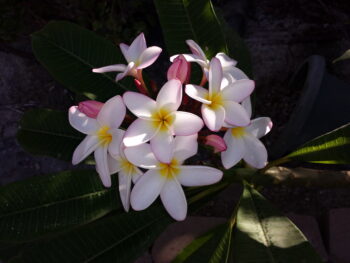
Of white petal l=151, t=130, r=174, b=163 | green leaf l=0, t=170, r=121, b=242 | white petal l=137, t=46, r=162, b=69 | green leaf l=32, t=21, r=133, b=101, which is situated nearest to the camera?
white petal l=151, t=130, r=174, b=163

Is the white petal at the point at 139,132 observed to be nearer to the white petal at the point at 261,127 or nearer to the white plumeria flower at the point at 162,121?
the white plumeria flower at the point at 162,121

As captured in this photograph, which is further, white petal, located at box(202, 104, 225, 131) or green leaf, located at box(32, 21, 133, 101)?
green leaf, located at box(32, 21, 133, 101)

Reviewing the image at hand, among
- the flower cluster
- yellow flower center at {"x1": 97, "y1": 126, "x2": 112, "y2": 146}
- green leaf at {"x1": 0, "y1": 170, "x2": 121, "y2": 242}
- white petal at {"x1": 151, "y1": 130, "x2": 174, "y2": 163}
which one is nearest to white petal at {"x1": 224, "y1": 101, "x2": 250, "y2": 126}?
the flower cluster

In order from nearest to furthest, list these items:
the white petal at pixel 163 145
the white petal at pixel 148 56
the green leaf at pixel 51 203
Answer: the white petal at pixel 163 145 → the white petal at pixel 148 56 → the green leaf at pixel 51 203

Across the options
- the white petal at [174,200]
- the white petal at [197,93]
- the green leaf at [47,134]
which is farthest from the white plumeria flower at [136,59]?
the green leaf at [47,134]

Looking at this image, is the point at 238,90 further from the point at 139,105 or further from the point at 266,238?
the point at 266,238

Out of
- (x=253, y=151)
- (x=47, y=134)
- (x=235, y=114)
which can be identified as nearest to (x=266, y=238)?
(x=253, y=151)

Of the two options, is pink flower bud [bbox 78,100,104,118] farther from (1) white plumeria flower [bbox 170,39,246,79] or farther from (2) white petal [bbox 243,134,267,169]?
(2) white petal [bbox 243,134,267,169]
